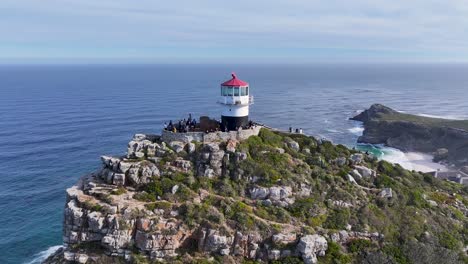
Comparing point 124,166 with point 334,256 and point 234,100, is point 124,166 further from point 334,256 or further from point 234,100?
point 334,256

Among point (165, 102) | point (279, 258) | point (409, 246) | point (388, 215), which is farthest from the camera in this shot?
point (165, 102)

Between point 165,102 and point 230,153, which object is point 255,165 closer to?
point 230,153

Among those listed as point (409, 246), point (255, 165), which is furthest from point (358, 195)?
point (255, 165)

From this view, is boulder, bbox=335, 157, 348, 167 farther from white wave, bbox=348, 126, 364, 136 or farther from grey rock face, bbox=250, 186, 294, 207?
white wave, bbox=348, 126, 364, 136

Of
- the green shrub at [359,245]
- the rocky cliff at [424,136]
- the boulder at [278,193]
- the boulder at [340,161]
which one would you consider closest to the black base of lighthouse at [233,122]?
the boulder at [278,193]

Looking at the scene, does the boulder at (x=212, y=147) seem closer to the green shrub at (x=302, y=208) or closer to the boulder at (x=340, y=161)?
the green shrub at (x=302, y=208)

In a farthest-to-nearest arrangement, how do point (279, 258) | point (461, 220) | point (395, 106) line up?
point (395, 106) → point (461, 220) → point (279, 258)
